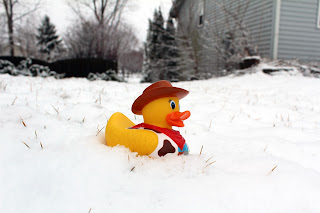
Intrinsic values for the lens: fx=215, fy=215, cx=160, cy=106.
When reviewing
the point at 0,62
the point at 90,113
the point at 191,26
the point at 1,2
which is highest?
the point at 1,2

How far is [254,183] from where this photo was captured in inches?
42.8

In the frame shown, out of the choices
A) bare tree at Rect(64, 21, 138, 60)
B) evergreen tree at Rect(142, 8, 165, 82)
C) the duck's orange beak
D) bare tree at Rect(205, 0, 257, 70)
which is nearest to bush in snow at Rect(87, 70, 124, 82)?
bare tree at Rect(64, 21, 138, 60)

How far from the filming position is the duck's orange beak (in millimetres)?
1234

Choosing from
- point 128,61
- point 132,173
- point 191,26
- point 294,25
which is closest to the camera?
point 132,173

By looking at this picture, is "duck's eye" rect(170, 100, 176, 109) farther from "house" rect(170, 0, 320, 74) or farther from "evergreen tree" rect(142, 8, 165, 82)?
"evergreen tree" rect(142, 8, 165, 82)

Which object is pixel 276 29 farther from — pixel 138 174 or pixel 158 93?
pixel 138 174

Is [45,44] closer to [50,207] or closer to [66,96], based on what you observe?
[66,96]

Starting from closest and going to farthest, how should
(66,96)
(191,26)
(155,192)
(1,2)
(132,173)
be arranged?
(155,192)
(132,173)
(66,96)
(191,26)
(1,2)

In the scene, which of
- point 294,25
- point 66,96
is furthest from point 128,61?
point 66,96

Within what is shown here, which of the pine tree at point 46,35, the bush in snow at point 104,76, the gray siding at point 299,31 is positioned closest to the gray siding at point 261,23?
the gray siding at point 299,31

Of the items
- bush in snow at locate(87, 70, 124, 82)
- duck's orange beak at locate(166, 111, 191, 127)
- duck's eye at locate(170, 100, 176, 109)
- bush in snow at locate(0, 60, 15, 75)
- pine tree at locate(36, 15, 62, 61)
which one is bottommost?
duck's orange beak at locate(166, 111, 191, 127)

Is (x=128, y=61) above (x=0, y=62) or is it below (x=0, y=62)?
above

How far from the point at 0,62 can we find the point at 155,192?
27.5 feet

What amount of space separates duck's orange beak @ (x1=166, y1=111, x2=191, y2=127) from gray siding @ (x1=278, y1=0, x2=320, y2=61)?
9641 millimetres
